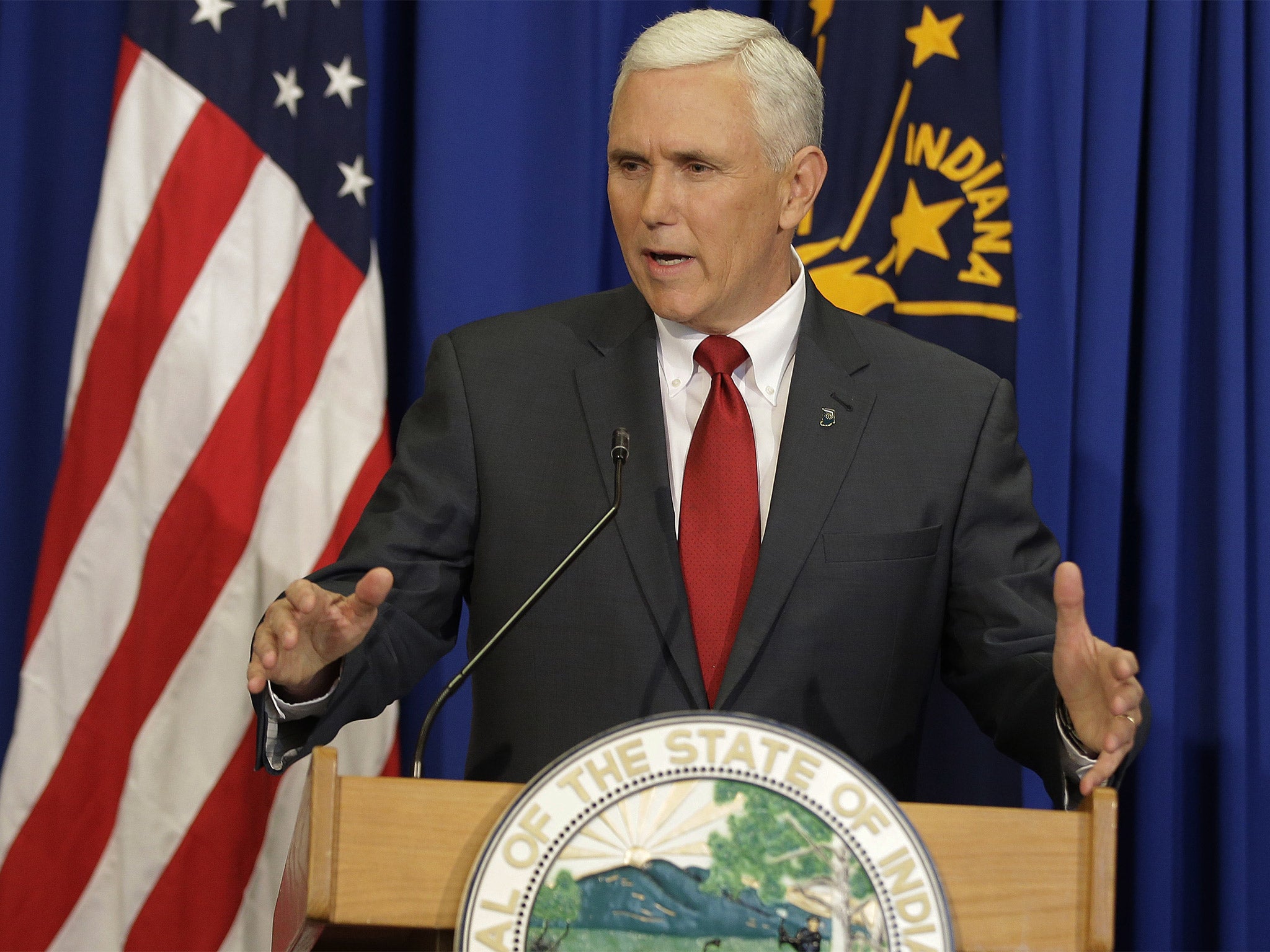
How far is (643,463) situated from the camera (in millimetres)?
1700

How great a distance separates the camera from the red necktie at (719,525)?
1629 millimetres

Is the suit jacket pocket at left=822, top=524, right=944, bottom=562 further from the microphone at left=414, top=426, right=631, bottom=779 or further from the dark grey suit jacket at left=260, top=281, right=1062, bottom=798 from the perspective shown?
the microphone at left=414, top=426, right=631, bottom=779

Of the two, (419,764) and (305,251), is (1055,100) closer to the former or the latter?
(305,251)

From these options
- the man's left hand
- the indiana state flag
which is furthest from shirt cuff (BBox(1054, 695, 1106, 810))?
the indiana state flag

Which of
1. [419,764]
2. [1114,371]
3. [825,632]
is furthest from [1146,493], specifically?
[419,764]

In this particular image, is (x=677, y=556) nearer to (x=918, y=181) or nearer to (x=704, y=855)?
(x=704, y=855)

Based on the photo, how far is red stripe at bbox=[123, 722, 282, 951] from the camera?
2.29 meters

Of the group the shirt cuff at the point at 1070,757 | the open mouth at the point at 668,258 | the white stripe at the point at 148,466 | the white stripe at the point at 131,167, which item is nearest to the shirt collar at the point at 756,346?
the open mouth at the point at 668,258

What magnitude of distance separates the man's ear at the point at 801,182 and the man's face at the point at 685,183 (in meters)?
0.10

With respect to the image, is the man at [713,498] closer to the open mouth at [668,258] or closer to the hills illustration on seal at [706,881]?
the open mouth at [668,258]

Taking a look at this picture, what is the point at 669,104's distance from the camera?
1738mm

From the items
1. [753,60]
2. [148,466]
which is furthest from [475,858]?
[148,466]

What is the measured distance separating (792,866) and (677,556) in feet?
2.16

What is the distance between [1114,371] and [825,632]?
120 centimetres
